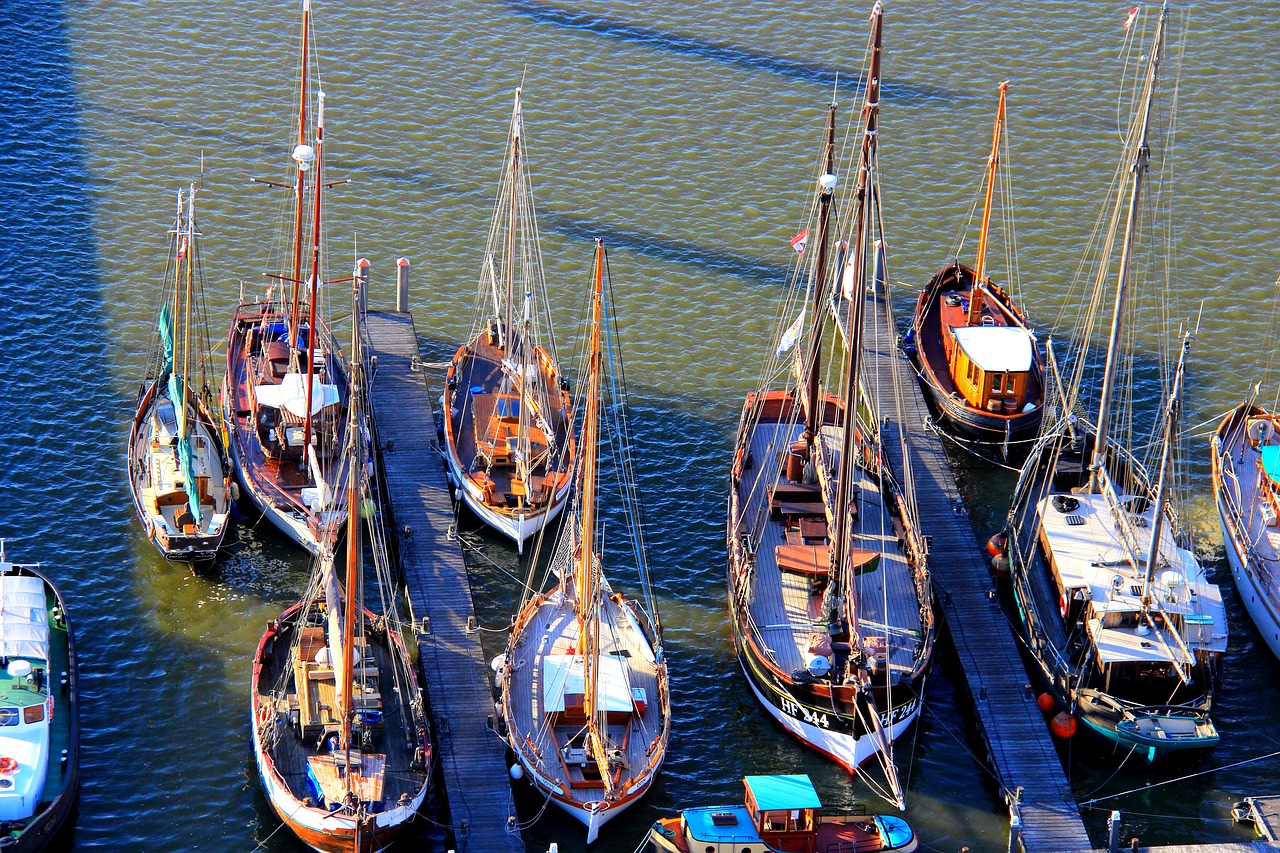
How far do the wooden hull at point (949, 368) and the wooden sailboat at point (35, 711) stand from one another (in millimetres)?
43789

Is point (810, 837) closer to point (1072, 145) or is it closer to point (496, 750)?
point (496, 750)

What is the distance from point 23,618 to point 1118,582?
46.2 meters

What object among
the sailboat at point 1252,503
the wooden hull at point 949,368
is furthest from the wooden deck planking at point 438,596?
the sailboat at point 1252,503

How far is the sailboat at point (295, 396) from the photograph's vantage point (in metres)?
93.1

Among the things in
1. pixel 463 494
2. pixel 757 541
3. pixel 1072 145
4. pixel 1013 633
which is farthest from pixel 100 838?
pixel 1072 145

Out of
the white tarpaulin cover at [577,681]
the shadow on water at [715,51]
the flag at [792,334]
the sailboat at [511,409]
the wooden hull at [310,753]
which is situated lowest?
the wooden hull at [310,753]

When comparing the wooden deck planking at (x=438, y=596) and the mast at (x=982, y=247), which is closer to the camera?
the wooden deck planking at (x=438, y=596)

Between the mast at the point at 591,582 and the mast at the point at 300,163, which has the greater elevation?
the mast at the point at 300,163

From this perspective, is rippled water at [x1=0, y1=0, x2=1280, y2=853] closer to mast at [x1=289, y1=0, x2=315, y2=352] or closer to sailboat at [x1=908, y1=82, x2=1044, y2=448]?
sailboat at [x1=908, y1=82, x2=1044, y2=448]

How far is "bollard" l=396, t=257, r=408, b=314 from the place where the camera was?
105500 mm

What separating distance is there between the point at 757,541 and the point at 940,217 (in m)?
33.7

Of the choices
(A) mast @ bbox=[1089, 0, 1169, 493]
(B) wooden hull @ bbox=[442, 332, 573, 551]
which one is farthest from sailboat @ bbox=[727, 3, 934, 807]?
(A) mast @ bbox=[1089, 0, 1169, 493]

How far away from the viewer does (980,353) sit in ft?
Answer: 335

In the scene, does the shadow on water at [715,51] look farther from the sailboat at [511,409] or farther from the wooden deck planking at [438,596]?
the wooden deck planking at [438,596]
